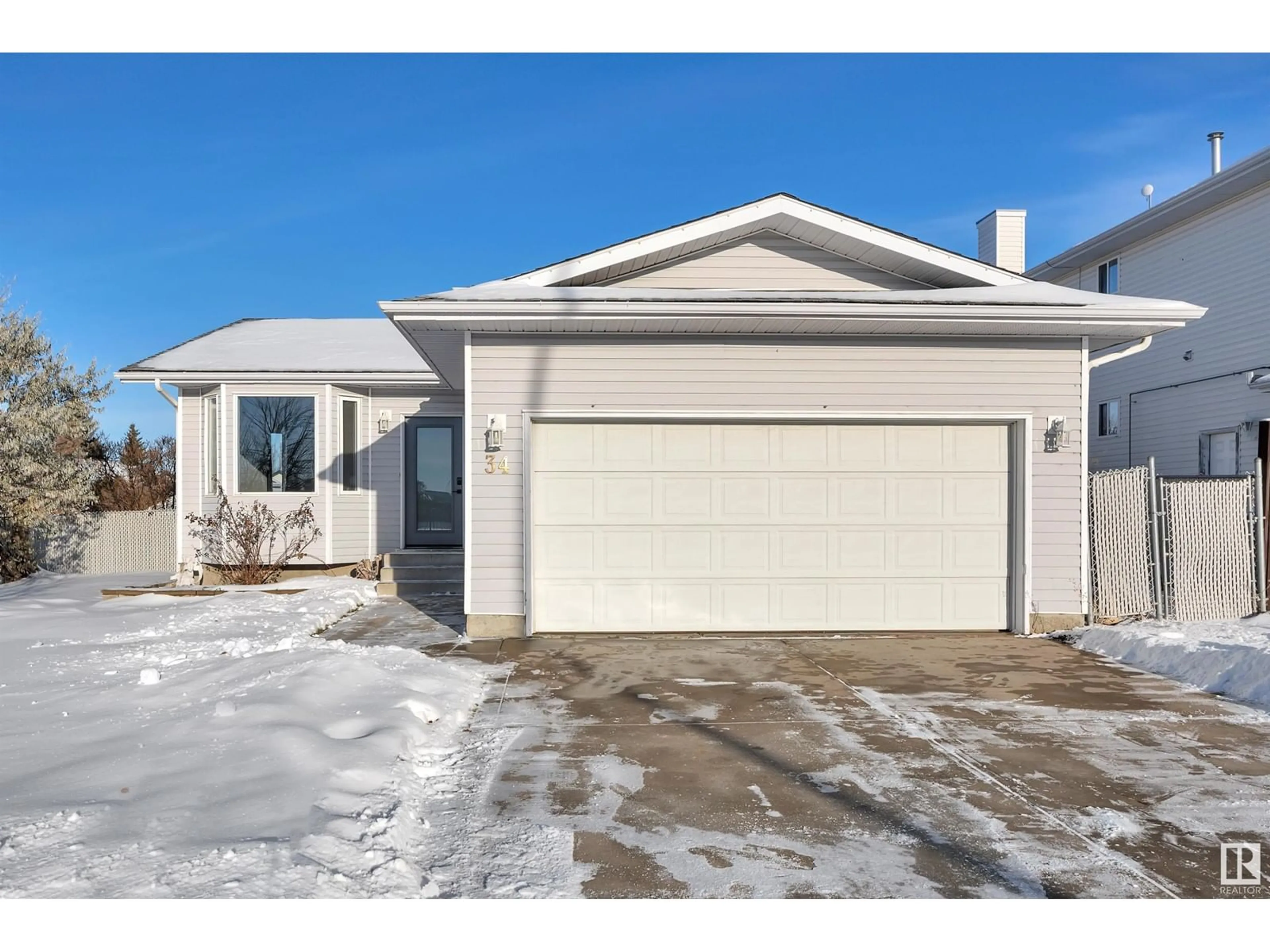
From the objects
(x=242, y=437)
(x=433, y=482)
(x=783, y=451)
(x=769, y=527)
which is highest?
(x=242, y=437)

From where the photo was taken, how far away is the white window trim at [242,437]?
1142cm

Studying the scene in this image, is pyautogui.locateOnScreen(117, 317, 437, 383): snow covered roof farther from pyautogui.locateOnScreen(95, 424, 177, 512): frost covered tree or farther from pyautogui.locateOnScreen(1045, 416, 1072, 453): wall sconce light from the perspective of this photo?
pyautogui.locateOnScreen(1045, 416, 1072, 453): wall sconce light

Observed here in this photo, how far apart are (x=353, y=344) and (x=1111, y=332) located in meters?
11.4

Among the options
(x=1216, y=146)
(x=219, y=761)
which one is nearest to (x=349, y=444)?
(x=219, y=761)

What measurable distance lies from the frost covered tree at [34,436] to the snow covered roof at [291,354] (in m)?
3.18

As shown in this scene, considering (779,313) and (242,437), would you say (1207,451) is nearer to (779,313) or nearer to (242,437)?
(779,313)

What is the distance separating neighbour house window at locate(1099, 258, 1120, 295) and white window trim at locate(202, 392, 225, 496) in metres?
17.1

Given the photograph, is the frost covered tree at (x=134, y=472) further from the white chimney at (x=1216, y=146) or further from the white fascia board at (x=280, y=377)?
the white chimney at (x=1216, y=146)

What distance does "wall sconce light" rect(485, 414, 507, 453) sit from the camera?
7.44 meters

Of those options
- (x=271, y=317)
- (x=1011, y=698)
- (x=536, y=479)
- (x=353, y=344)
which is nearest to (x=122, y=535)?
(x=271, y=317)

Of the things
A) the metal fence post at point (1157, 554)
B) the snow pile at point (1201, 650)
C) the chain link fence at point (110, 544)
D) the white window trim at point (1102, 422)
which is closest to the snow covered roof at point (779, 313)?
the metal fence post at point (1157, 554)

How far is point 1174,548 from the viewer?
26.2ft

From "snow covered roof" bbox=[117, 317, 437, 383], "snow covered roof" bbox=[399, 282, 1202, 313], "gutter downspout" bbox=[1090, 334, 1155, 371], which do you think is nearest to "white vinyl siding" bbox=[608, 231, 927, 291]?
"snow covered roof" bbox=[399, 282, 1202, 313]

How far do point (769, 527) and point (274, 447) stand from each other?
7.99 metres
